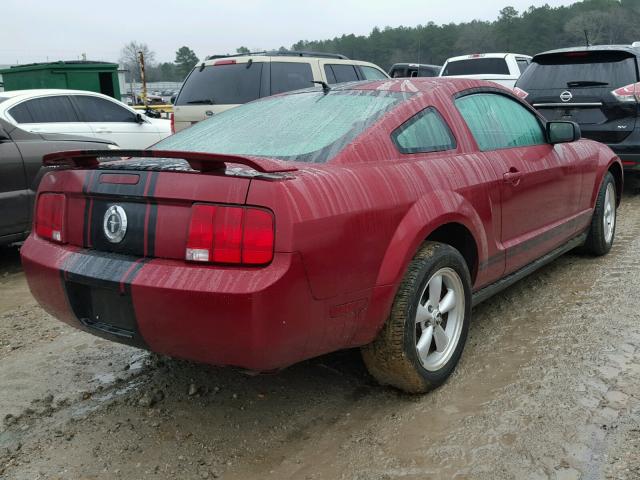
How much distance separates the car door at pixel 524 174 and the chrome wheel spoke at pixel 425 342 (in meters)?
0.84

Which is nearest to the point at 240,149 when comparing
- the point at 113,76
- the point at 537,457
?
the point at 537,457

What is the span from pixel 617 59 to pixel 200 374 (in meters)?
6.16

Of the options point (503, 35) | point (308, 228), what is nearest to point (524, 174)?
point (308, 228)

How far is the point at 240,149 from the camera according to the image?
9.71 feet

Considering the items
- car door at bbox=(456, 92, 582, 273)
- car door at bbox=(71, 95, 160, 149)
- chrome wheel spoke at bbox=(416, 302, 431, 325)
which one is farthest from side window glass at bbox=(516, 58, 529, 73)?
chrome wheel spoke at bbox=(416, 302, 431, 325)

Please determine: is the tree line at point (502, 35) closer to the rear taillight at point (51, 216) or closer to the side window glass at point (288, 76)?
the side window glass at point (288, 76)

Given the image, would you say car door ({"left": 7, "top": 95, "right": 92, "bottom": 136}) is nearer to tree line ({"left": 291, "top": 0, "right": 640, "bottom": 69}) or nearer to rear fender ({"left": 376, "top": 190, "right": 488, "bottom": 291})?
rear fender ({"left": 376, "top": 190, "right": 488, "bottom": 291})

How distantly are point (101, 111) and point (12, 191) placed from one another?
4.23 meters

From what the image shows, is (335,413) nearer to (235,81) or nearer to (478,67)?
(235,81)

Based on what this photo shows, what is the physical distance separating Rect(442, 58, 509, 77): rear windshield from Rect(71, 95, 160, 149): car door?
712 centimetres

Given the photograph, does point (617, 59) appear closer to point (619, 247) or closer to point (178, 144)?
point (619, 247)

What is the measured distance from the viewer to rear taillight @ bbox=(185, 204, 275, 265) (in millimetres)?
2197

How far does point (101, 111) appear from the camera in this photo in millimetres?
9023

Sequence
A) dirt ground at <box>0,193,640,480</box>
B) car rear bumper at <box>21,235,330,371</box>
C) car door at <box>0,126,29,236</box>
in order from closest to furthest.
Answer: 1. car rear bumper at <box>21,235,330,371</box>
2. dirt ground at <box>0,193,640,480</box>
3. car door at <box>0,126,29,236</box>
